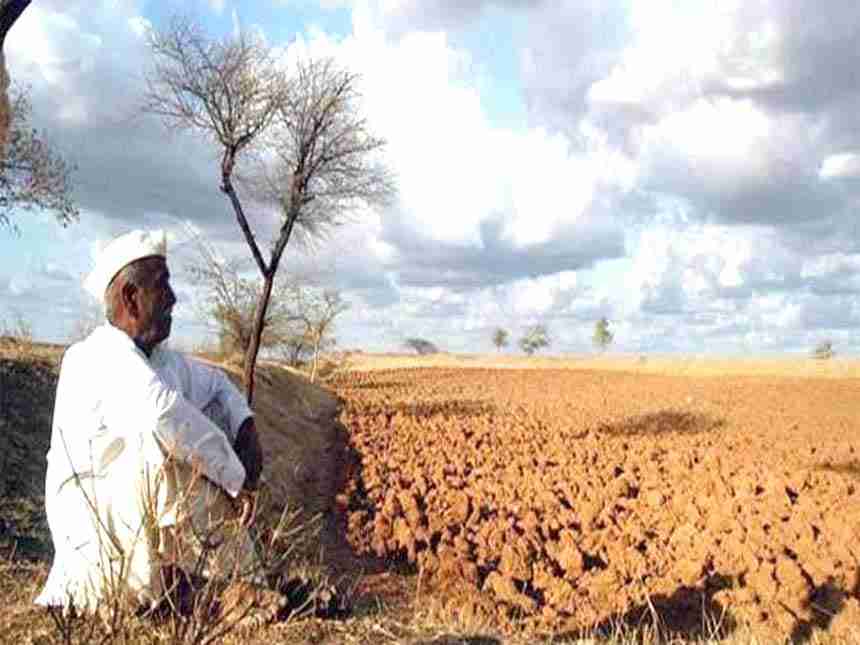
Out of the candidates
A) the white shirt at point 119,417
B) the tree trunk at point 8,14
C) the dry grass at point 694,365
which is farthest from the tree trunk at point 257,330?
the dry grass at point 694,365

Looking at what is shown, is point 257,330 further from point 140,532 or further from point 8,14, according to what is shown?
point 140,532

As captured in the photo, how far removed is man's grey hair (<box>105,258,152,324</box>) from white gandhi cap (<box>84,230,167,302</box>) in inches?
0.6

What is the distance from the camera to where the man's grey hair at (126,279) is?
4031mm

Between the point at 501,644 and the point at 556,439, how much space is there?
15.0 metres

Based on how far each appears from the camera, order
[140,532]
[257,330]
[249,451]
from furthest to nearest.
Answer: [257,330], [249,451], [140,532]

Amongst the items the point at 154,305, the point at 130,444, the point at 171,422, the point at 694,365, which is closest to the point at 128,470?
the point at 130,444

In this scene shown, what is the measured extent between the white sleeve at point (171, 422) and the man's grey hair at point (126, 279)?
0.32 meters

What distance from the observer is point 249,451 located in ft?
14.0

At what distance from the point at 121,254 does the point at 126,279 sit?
0.32ft

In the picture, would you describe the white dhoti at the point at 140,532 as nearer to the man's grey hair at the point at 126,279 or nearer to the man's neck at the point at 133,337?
the man's neck at the point at 133,337

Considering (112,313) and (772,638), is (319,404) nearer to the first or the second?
(772,638)

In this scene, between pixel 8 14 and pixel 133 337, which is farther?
pixel 8 14

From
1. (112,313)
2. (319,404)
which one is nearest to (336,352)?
(319,404)

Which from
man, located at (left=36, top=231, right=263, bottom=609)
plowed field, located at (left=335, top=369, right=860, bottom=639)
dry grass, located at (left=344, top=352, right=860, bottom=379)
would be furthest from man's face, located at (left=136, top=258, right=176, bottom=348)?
dry grass, located at (left=344, top=352, right=860, bottom=379)
